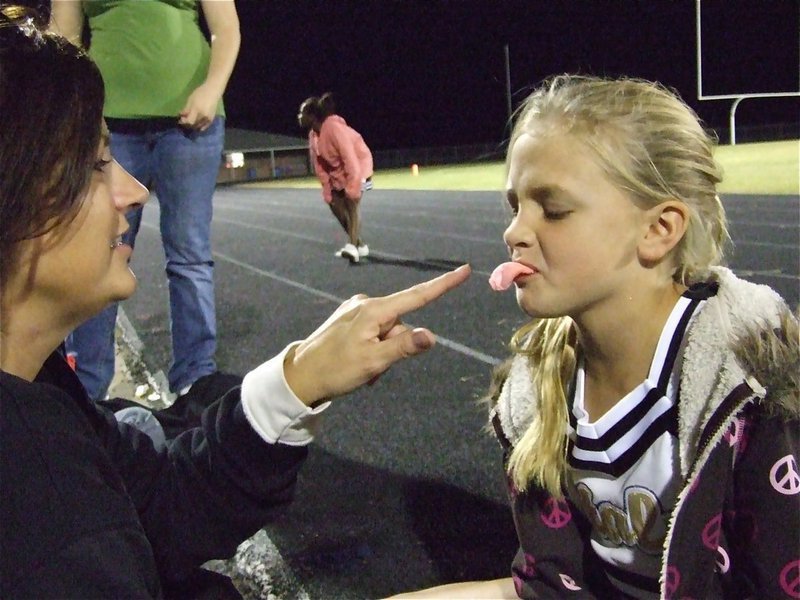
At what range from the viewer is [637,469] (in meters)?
1.31

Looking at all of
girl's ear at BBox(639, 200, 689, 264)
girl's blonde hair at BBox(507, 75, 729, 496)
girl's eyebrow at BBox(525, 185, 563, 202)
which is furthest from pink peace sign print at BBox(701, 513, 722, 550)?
girl's eyebrow at BBox(525, 185, 563, 202)

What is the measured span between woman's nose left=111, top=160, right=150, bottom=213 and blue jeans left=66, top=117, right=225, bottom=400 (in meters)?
1.39

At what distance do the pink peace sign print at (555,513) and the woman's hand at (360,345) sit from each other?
1.89ft

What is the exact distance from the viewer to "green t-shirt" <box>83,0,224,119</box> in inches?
101

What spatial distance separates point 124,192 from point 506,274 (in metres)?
0.65

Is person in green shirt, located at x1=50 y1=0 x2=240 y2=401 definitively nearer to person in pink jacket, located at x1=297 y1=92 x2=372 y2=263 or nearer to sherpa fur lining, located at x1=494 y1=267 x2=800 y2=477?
sherpa fur lining, located at x1=494 y1=267 x2=800 y2=477

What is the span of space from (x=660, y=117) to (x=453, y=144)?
40.2 metres

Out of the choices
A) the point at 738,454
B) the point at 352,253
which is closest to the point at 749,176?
the point at 352,253

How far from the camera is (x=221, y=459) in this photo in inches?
47.4

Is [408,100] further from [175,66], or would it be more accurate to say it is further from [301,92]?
A: [175,66]

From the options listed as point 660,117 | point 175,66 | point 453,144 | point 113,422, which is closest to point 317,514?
point 113,422

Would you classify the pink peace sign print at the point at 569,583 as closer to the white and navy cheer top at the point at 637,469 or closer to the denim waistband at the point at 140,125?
the white and navy cheer top at the point at 637,469

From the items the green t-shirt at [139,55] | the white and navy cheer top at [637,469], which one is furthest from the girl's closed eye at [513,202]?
the green t-shirt at [139,55]

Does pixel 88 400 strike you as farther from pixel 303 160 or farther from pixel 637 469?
pixel 303 160
